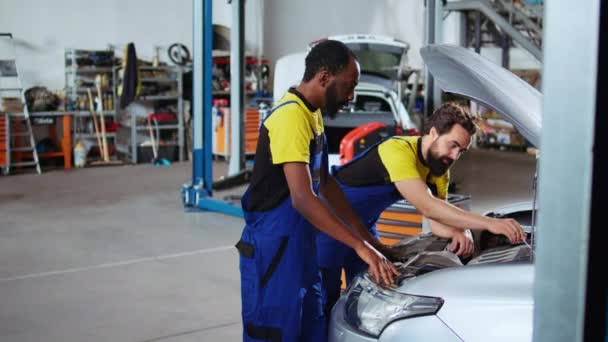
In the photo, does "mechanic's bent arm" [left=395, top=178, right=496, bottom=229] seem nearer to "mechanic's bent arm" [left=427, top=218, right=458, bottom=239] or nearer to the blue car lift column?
"mechanic's bent arm" [left=427, top=218, right=458, bottom=239]

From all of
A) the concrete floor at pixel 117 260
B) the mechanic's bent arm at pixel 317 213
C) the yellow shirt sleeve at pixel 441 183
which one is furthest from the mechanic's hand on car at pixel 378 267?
the concrete floor at pixel 117 260

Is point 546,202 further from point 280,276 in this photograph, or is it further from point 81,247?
point 81,247

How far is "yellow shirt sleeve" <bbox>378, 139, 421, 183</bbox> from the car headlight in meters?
0.64

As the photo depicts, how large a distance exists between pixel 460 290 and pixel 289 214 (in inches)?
33.0

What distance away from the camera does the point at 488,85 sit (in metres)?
2.34

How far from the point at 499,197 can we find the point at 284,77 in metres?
3.32

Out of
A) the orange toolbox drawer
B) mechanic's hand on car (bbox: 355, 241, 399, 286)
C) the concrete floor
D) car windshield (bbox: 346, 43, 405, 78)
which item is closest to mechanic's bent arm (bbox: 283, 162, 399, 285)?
mechanic's hand on car (bbox: 355, 241, 399, 286)

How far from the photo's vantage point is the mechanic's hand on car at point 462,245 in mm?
3062

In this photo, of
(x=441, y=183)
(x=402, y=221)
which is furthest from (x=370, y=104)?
(x=441, y=183)

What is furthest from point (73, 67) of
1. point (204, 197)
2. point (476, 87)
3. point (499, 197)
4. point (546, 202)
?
point (546, 202)

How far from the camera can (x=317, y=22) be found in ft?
52.1

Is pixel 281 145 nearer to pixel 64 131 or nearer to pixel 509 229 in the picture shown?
pixel 509 229

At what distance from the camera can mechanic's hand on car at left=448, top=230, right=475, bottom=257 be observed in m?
3.06

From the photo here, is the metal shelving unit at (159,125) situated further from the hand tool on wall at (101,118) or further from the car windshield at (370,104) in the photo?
the car windshield at (370,104)
